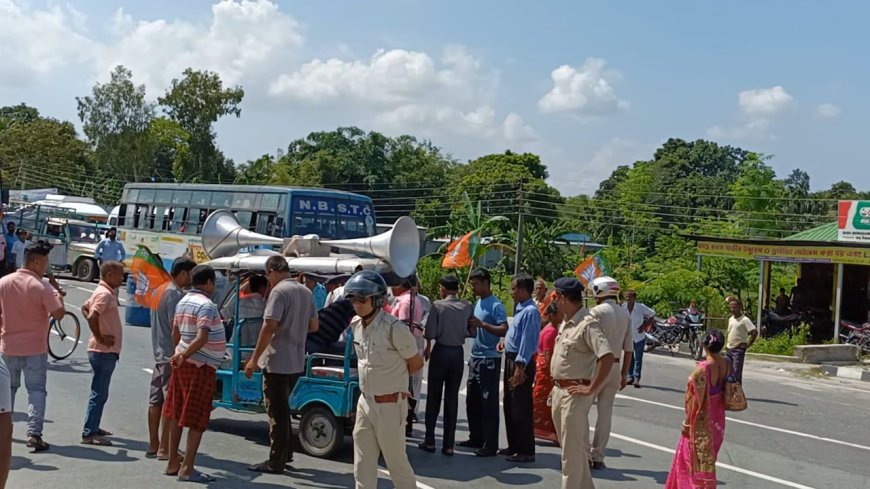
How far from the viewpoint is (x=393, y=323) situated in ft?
20.1

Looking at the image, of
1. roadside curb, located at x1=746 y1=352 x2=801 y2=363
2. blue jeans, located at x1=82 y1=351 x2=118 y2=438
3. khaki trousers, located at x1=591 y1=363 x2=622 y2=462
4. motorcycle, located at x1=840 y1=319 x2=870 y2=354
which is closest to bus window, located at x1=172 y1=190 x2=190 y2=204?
roadside curb, located at x1=746 y1=352 x2=801 y2=363

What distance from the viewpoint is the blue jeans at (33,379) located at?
7.86 m

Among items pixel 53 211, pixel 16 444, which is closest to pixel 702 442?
pixel 16 444

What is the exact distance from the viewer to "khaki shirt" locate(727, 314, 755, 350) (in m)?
13.3

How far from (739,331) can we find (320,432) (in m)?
7.63

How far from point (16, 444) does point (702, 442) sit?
624 cm

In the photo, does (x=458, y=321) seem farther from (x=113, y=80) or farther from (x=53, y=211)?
(x=113, y=80)

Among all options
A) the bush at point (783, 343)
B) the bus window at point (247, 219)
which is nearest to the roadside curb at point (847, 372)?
the bush at point (783, 343)

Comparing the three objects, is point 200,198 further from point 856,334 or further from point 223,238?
point 856,334

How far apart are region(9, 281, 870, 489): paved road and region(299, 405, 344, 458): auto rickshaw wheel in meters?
0.15

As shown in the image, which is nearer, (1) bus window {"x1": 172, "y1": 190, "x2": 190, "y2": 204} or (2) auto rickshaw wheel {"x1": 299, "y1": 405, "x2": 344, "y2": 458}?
(2) auto rickshaw wheel {"x1": 299, "y1": 405, "x2": 344, "y2": 458}

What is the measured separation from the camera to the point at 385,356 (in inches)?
241

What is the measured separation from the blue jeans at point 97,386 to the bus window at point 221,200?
620 inches

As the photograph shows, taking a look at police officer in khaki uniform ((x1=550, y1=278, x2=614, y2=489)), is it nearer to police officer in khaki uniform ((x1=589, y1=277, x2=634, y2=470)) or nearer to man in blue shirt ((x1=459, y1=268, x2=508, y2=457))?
police officer in khaki uniform ((x1=589, y1=277, x2=634, y2=470))
